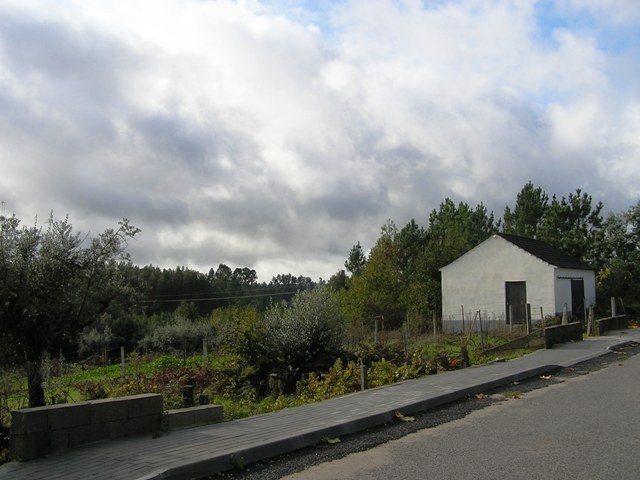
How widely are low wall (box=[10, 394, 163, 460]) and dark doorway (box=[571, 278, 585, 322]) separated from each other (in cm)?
2891

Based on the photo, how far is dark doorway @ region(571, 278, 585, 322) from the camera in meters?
33.3

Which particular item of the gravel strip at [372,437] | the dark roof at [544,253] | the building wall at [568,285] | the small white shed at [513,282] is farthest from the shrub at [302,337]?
the dark roof at [544,253]

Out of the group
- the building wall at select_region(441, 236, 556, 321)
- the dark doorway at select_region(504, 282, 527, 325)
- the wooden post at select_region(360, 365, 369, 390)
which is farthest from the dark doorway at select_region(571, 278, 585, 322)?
the wooden post at select_region(360, 365, 369, 390)

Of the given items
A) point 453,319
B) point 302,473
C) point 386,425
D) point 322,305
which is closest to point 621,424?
point 386,425

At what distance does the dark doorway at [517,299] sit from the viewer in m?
32.5

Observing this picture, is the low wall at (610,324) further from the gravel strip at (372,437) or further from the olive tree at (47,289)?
the olive tree at (47,289)

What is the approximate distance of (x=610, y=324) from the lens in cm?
2758

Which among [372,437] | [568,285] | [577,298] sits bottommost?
[372,437]

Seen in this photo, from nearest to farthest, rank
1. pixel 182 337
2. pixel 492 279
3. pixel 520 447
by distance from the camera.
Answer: pixel 520 447 < pixel 492 279 < pixel 182 337

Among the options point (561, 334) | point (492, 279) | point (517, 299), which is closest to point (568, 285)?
point (517, 299)

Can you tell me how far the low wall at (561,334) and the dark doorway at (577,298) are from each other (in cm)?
1020

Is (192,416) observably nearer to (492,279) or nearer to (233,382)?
(233,382)

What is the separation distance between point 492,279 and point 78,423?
29205 mm

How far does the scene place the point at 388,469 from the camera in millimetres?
6641
